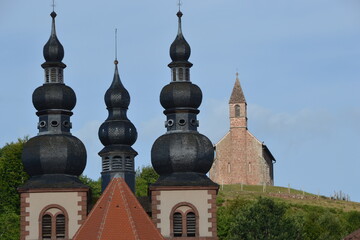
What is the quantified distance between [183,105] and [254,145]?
78.5 metres

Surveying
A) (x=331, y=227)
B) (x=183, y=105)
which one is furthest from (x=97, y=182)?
(x=183, y=105)

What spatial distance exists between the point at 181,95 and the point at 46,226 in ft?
33.3

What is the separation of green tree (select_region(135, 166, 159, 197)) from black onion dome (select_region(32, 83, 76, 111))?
3514 centimetres

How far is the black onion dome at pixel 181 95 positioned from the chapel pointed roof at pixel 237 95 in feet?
271

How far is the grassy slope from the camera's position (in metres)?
136

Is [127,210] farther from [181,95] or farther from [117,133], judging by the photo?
[117,133]

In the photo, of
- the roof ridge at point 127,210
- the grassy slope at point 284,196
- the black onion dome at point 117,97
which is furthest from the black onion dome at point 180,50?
the grassy slope at point 284,196

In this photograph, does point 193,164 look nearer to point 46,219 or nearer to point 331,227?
point 46,219

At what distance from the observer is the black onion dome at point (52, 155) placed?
77812 mm

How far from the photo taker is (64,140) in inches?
3076

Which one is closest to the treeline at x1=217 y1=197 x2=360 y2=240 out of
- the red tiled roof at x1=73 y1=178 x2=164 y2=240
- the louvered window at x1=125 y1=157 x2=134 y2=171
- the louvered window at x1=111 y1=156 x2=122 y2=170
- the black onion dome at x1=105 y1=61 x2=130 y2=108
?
the black onion dome at x1=105 y1=61 x2=130 y2=108

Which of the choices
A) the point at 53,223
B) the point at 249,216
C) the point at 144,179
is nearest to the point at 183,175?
the point at 53,223

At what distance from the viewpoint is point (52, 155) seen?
77.8 m

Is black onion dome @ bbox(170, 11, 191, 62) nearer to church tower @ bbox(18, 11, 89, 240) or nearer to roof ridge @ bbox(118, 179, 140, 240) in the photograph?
church tower @ bbox(18, 11, 89, 240)
